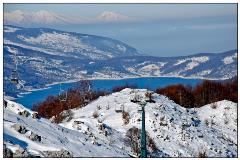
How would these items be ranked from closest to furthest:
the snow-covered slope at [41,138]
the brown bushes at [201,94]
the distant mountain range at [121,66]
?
the snow-covered slope at [41,138] → the brown bushes at [201,94] → the distant mountain range at [121,66]

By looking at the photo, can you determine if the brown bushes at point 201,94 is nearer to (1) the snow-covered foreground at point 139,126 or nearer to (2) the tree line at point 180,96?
(2) the tree line at point 180,96

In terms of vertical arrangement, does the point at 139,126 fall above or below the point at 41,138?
below

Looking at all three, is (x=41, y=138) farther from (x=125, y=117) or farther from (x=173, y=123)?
(x=173, y=123)

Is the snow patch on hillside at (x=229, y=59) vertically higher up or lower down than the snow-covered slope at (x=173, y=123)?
higher up

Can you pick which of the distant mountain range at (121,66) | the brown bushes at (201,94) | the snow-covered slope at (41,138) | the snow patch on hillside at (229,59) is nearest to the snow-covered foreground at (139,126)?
the snow-covered slope at (41,138)

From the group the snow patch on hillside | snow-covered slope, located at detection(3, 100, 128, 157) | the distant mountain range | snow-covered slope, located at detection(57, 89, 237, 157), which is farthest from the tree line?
the snow patch on hillside

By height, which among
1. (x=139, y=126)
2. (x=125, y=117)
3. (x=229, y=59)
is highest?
(x=229, y=59)

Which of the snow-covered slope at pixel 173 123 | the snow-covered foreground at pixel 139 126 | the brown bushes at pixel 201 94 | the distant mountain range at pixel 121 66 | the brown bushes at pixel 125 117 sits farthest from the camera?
the distant mountain range at pixel 121 66

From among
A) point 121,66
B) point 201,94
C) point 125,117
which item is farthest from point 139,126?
point 121,66
